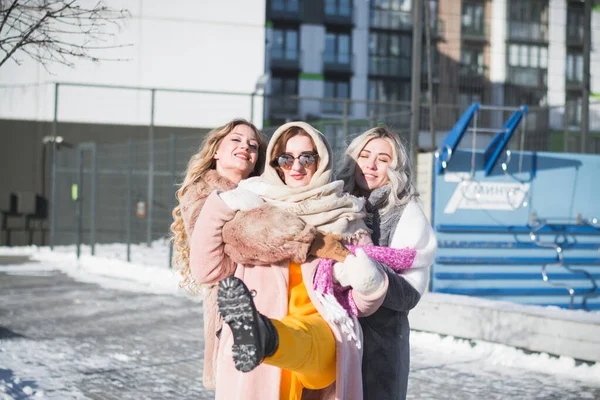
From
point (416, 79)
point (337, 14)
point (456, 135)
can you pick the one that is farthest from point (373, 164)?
point (337, 14)

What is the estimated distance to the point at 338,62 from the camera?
46500 millimetres

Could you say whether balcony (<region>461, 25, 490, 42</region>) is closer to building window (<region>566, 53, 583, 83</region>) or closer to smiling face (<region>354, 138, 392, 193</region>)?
building window (<region>566, 53, 583, 83</region>)

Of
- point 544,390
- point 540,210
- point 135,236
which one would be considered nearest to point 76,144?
point 135,236

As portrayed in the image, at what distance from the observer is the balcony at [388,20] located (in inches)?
1848

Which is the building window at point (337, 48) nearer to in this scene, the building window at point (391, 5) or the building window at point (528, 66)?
the building window at point (391, 5)

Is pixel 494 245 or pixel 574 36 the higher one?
pixel 574 36

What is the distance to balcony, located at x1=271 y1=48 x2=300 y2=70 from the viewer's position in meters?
45.5

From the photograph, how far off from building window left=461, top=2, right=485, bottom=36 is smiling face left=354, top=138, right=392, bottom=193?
4348 cm

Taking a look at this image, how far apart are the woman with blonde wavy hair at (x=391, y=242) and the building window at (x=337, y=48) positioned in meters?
43.3

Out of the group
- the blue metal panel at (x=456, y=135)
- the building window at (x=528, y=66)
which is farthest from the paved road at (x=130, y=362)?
the building window at (x=528, y=66)

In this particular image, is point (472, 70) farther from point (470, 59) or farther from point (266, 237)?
point (266, 237)

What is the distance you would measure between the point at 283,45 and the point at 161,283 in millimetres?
33453

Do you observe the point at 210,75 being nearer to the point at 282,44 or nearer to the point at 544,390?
the point at 544,390

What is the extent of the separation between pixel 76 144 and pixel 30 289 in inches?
362
